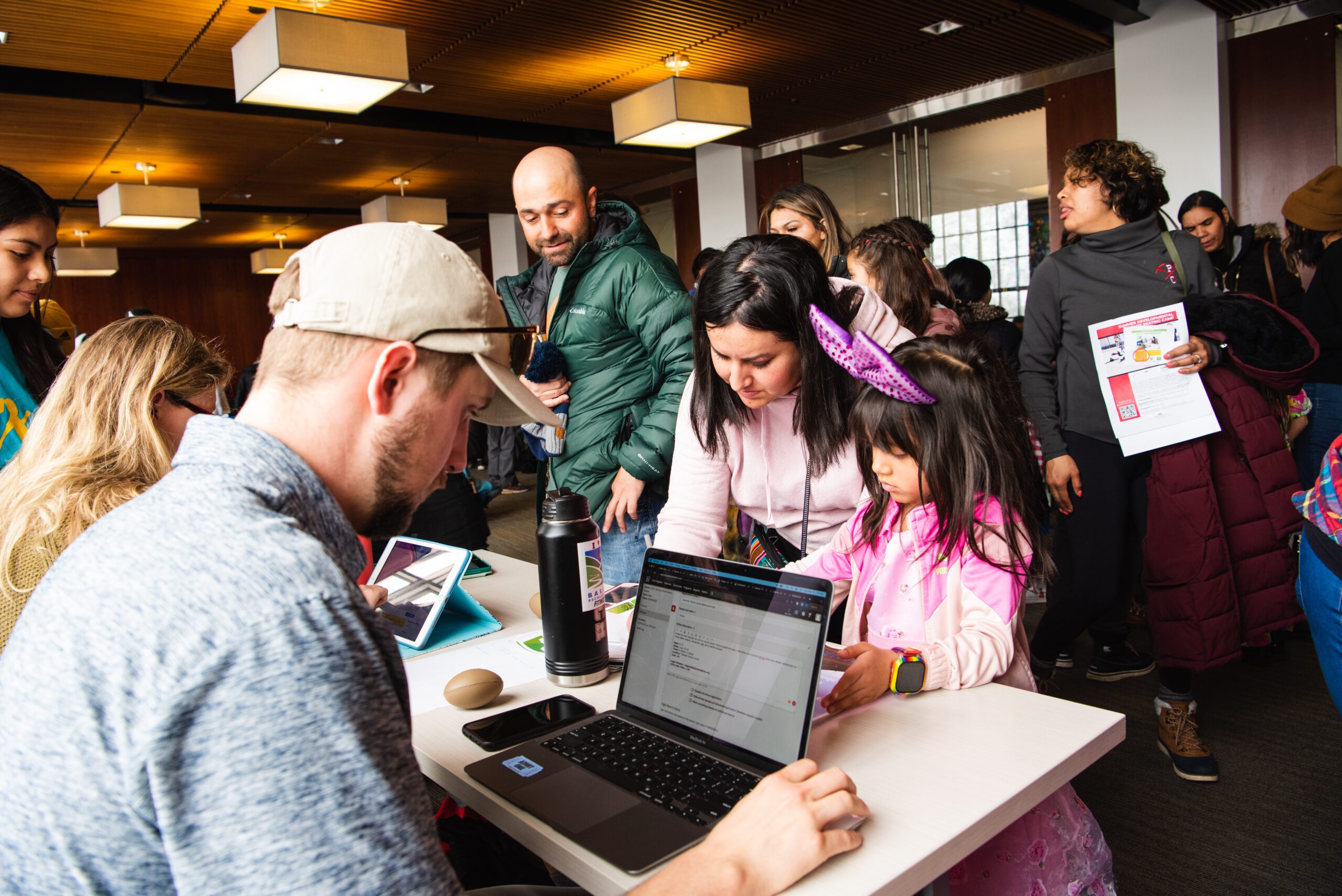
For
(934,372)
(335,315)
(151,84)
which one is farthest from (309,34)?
(335,315)

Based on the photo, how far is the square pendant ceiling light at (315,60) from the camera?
13.9ft

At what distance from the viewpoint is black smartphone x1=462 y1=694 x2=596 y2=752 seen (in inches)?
46.3

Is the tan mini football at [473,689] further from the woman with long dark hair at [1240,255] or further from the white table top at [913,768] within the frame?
the woman with long dark hair at [1240,255]

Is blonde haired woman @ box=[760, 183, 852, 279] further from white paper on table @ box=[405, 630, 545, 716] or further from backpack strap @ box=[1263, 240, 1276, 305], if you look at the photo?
backpack strap @ box=[1263, 240, 1276, 305]

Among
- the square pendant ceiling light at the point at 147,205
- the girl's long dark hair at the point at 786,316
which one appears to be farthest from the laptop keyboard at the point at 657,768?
the square pendant ceiling light at the point at 147,205

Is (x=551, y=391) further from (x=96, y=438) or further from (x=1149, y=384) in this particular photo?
(x=1149, y=384)

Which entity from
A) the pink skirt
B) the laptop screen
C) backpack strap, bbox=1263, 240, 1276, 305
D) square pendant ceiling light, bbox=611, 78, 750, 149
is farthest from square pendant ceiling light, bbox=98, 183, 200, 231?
the pink skirt

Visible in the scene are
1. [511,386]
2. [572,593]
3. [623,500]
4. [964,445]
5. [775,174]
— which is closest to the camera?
[511,386]

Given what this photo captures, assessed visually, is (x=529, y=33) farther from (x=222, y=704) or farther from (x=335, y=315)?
(x=222, y=704)

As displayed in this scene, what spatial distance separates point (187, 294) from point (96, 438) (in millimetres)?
14445

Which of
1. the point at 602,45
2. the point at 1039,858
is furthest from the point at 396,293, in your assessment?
the point at 602,45

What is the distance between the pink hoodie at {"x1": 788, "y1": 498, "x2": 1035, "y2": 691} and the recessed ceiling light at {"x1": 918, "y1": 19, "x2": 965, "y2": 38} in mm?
4634

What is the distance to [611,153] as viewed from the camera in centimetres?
812

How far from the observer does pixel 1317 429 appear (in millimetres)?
3289
